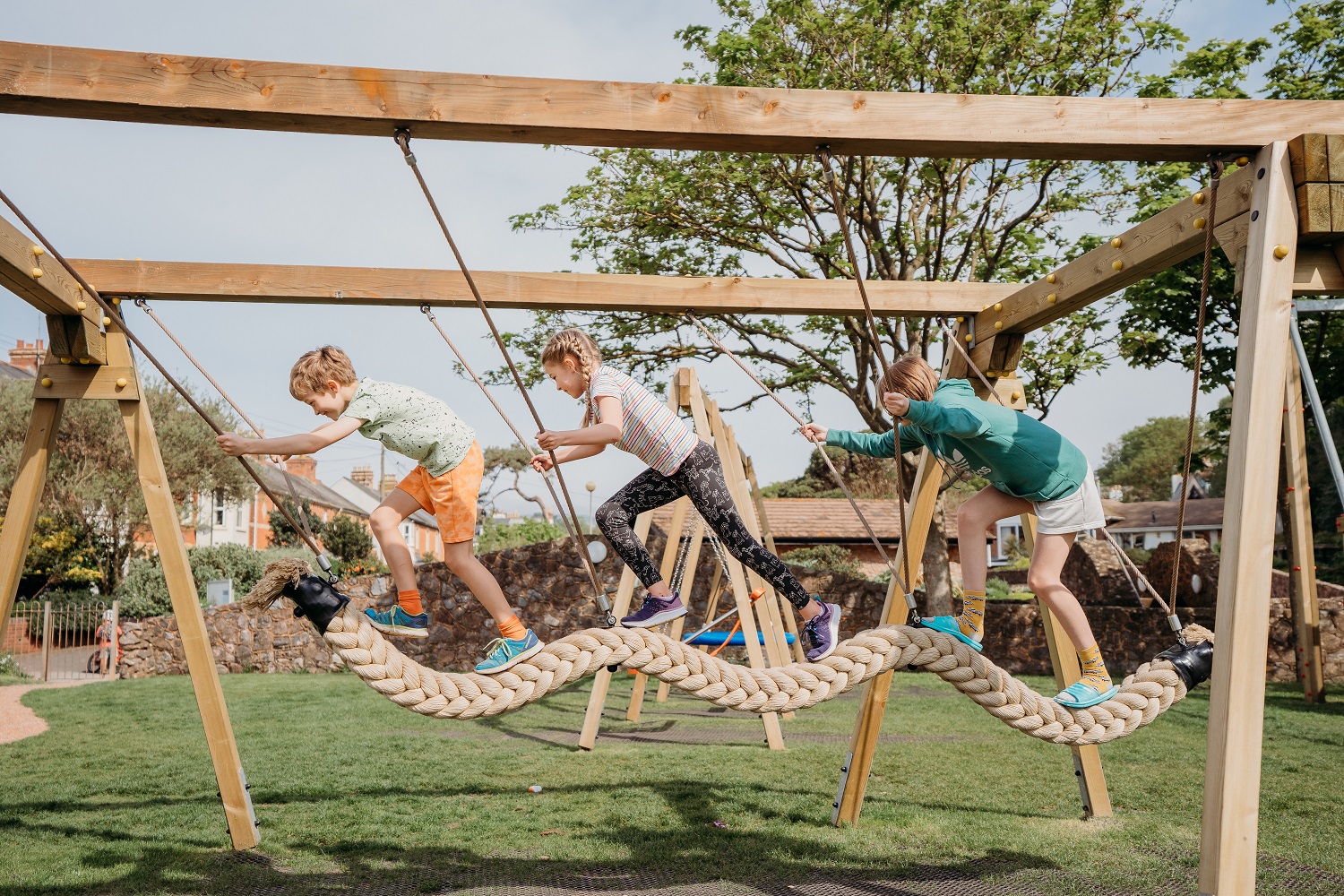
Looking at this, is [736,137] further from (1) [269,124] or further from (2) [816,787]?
(2) [816,787]

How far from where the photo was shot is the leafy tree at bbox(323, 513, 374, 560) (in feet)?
88.7

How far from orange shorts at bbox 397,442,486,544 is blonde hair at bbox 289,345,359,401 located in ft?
1.58

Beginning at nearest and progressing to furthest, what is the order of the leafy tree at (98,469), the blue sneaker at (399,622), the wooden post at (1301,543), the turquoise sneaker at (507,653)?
the turquoise sneaker at (507,653)
the blue sneaker at (399,622)
the wooden post at (1301,543)
the leafy tree at (98,469)

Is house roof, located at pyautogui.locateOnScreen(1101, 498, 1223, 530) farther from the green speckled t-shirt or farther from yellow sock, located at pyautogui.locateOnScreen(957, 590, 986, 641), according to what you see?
the green speckled t-shirt

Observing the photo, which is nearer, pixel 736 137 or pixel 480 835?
pixel 736 137

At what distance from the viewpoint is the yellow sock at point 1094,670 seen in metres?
3.85

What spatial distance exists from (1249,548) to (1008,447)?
97cm

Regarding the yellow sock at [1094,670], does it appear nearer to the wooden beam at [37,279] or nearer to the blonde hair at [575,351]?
the blonde hair at [575,351]

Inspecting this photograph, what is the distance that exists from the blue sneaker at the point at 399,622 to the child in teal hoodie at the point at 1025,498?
201 cm

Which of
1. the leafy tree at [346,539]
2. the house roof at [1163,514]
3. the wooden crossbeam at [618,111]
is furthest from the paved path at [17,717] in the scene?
the house roof at [1163,514]

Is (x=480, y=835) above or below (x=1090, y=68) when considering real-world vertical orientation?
below

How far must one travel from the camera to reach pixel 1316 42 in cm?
1281

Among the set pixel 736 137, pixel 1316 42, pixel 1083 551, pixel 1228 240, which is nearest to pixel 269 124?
pixel 736 137

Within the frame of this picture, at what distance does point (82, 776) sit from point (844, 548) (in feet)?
71.2
